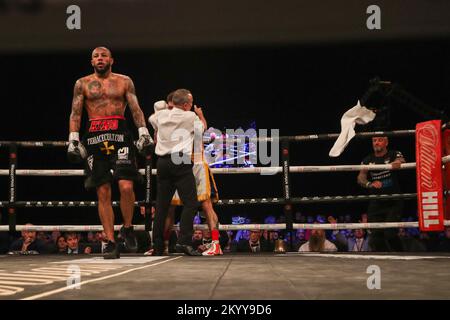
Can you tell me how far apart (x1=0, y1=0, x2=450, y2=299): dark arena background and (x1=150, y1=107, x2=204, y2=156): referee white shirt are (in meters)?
4.21

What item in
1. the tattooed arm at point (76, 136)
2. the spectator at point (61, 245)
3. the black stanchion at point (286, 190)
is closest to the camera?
the tattooed arm at point (76, 136)

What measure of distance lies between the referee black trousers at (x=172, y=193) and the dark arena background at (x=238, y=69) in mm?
4408

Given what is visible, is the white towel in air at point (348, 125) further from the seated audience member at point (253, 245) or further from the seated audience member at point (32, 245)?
the seated audience member at point (32, 245)

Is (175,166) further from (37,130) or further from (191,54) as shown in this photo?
(191,54)

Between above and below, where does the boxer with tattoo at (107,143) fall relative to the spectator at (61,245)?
above

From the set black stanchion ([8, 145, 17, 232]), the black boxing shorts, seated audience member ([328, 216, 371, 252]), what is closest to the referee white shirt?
the black boxing shorts

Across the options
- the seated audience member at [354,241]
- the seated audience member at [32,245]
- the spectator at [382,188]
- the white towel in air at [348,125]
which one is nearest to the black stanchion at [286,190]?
the white towel in air at [348,125]

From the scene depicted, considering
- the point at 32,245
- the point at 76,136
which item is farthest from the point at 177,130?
the point at 32,245

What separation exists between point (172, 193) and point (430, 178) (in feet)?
5.90

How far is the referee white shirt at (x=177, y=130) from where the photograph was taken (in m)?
3.38

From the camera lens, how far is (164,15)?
7852 millimetres

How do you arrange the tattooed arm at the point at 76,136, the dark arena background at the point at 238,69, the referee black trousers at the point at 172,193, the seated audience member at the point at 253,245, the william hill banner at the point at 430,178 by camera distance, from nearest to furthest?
the tattooed arm at the point at 76,136 < the referee black trousers at the point at 172,193 < the william hill banner at the point at 430,178 < the seated audience member at the point at 253,245 < the dark arena background at the point at 238,69

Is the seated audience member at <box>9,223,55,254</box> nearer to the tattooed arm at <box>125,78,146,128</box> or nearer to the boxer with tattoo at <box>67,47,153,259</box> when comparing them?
the boxer with tattoo at <box>67,47,153,259</box>
